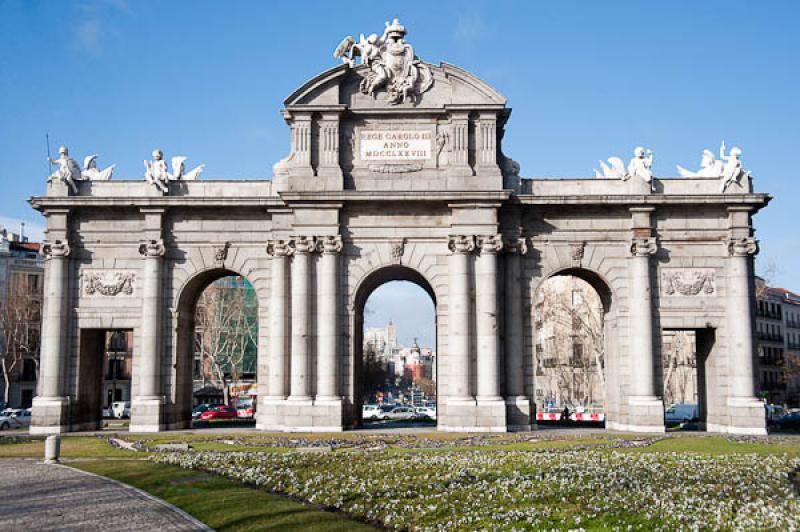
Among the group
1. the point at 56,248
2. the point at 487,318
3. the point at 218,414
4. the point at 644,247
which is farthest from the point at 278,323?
the point at 218,414

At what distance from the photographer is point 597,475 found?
2081 cm

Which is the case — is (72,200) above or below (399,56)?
below

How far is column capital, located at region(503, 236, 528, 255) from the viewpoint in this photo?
129ft

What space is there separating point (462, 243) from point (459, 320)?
3610mm

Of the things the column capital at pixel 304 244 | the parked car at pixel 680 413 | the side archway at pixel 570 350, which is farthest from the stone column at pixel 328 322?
the parked car at pixel 680 413

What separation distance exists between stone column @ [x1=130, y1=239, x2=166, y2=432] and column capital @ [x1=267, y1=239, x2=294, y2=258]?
17.8 feet

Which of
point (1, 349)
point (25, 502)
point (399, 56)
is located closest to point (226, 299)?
point (1, 349)

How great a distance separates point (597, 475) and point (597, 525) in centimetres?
590

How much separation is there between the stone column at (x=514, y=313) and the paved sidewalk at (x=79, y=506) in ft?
70.9

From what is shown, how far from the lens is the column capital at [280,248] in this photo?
39250 mm

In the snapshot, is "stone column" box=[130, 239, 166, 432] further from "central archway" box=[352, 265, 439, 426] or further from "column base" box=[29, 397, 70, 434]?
"central archway" box=[352, 265, 439, 426]

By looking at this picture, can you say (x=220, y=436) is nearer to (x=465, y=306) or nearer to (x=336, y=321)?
(x=336, y=321)

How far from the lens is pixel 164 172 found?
133 feet

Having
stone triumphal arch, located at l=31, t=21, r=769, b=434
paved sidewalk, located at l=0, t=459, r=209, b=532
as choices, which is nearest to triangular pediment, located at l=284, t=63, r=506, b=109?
stone triumphal arch, located at l=31, t=21, r=769, b=434
